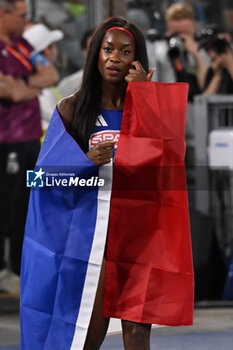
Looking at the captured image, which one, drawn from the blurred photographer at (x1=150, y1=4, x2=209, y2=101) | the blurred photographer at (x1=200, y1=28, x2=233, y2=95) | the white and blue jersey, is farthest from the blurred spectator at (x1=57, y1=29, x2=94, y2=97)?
the white and blue jersey

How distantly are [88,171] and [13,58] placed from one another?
3.10m

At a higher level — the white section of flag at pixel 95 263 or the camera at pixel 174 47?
the camera at pixel 174 47

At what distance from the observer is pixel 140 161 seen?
3270 millimetres

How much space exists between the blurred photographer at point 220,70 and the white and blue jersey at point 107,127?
3.83m

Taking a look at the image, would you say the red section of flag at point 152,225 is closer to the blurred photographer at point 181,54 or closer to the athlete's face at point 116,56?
the athlete's face at point 116,56

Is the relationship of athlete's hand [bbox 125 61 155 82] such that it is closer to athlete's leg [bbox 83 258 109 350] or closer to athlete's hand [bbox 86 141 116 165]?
athlete's hand [bbox 86 141 116 165]

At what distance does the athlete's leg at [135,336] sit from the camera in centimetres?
331

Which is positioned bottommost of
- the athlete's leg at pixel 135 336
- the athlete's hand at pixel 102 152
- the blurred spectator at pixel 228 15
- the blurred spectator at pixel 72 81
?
the athlete's leg at pixel 135 336

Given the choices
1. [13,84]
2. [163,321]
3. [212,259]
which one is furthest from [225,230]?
[163,321]

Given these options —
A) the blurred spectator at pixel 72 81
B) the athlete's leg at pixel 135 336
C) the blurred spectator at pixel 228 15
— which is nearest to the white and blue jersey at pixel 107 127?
the athlete's leg at pixel 135 336

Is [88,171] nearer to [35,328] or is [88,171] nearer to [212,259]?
[35,328]

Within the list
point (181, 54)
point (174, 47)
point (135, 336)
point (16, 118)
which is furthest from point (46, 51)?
point (135, 336)

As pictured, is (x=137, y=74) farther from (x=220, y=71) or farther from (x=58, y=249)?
(x=220, y=71)

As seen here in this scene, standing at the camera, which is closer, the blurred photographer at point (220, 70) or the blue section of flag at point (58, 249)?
the blue section of flag at point (58, 249)
